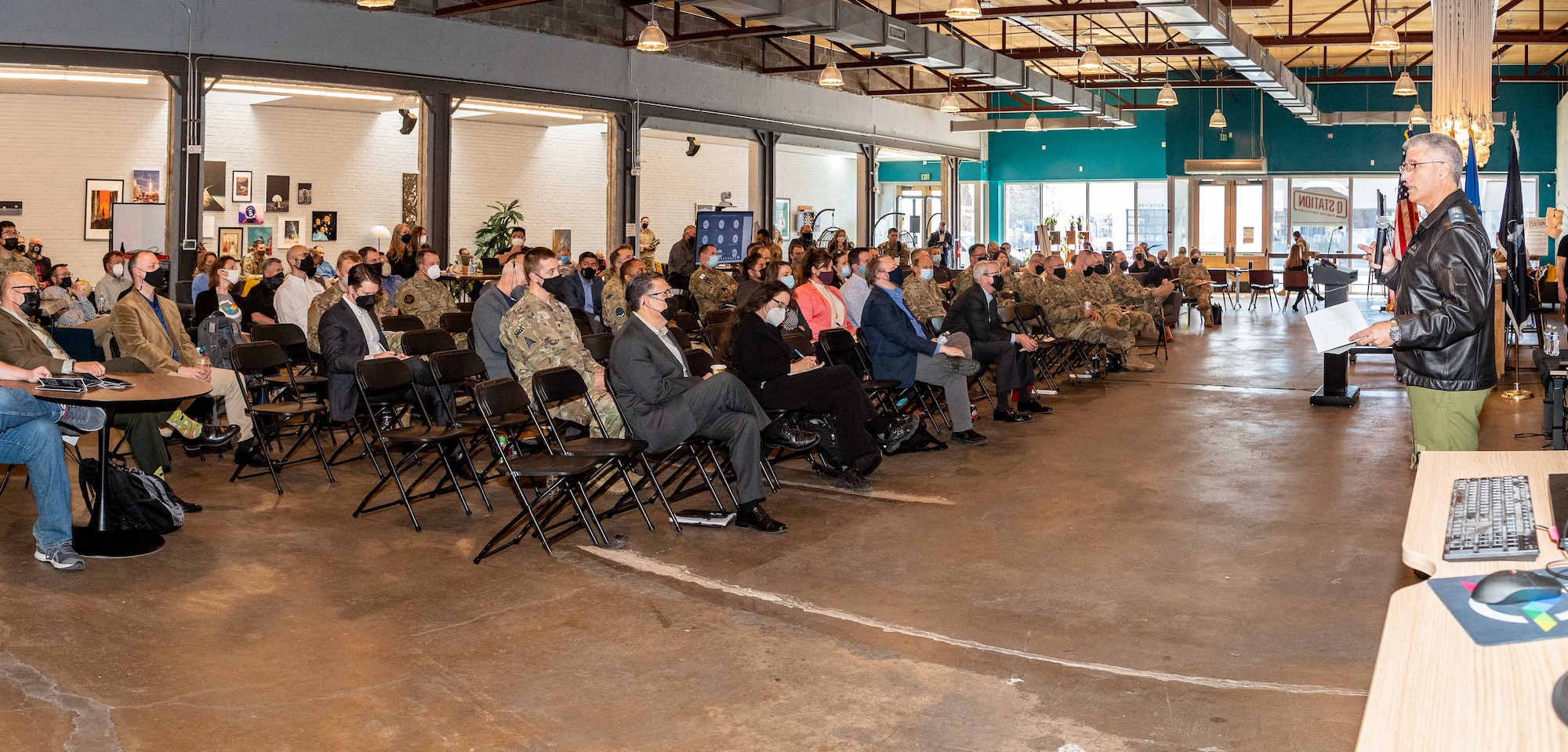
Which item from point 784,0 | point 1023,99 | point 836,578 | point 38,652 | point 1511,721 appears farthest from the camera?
point 1023,99

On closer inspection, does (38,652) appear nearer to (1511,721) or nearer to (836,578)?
(836,578)

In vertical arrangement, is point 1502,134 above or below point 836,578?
above

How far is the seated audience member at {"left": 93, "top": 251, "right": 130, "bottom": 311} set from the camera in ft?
35.9

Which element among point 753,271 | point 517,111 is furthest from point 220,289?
point 517,111

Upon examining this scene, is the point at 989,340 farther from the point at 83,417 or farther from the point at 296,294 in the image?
the point at 83,417

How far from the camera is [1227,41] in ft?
46.3

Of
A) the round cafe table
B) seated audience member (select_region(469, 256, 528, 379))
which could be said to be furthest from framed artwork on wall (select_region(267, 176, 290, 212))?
the round cafe table

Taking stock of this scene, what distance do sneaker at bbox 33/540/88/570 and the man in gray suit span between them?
2.23m

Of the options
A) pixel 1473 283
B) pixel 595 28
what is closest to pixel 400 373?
pixel 1473 283

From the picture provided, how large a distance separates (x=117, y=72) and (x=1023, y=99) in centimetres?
1936

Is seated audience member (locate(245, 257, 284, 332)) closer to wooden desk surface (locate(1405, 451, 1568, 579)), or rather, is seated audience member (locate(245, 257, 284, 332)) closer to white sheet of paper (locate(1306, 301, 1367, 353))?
white sheet of paper (locate(1306, 301, 1367, 353))

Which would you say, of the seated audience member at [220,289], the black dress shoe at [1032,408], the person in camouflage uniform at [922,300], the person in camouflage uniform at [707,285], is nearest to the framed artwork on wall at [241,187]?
the person in camouflage uniform at [707,285]

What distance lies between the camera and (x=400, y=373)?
20.4 ft

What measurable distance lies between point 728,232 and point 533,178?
5.41 meters
